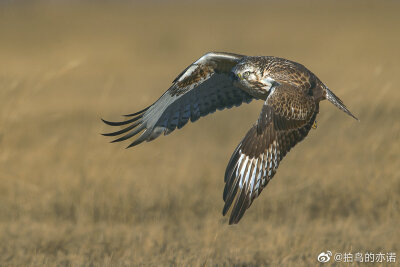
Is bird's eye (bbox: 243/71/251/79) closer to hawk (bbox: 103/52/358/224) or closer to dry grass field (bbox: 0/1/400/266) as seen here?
hawk (bbox: 103/52/358/224)

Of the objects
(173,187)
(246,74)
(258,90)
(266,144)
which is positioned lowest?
(173,187)

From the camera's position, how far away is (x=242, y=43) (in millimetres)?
19594

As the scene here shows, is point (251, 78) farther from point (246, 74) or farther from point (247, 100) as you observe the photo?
point (247, 100)

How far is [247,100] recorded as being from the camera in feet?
22.6

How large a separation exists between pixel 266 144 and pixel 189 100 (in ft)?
5.30

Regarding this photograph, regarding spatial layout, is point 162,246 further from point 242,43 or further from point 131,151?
point 242,43

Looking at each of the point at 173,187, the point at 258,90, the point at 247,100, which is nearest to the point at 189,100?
the point at 247,100

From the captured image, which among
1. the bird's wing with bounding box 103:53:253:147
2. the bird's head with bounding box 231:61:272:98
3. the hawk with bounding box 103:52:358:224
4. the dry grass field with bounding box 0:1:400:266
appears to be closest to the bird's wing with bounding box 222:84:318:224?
the hawk with bounding box 103:52:358:224

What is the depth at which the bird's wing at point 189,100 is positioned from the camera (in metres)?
6.58

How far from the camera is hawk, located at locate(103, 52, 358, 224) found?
206 inches

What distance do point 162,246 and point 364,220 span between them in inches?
77.3

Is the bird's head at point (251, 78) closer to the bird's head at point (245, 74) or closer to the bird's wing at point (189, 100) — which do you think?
the bird's head at point (245, 74)

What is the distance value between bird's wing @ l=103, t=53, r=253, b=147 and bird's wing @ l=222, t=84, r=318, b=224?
1128mm

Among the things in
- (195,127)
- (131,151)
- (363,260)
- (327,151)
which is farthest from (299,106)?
(195,127)
